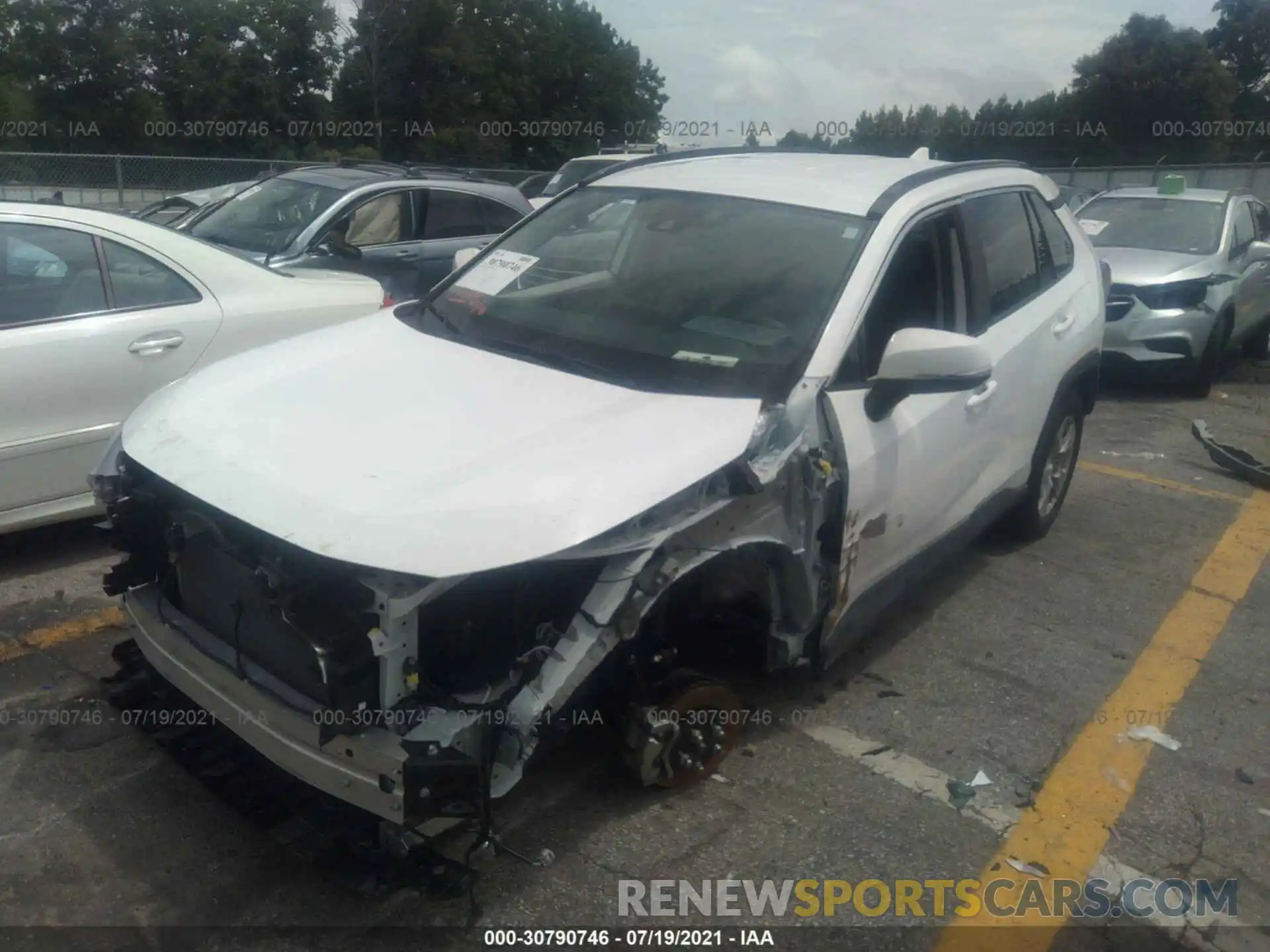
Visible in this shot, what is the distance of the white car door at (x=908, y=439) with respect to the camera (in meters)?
3.46

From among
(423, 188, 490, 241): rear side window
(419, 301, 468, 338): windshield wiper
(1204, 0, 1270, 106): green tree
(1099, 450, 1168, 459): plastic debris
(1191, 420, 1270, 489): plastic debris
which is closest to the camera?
(419, 301, 468, 338): windshield wiper

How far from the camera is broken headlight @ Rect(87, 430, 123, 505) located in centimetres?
314

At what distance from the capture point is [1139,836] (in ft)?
10.9

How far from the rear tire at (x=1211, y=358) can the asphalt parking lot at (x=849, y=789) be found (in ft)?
15.0

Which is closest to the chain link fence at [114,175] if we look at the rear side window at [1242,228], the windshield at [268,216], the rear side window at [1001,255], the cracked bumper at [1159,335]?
the windshield at [268,216]

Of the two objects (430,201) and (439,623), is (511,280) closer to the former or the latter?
(439,623)

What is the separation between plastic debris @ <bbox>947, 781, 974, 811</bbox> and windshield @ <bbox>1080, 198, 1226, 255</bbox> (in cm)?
696

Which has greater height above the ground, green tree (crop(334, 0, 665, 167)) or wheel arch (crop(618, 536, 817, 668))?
green tree (crop(334, 0, 665, 167))

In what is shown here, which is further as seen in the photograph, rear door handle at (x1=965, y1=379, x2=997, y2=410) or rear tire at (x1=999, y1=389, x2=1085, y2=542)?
rear tire at (x1=999, y1=389, x2=1085, y2=542)

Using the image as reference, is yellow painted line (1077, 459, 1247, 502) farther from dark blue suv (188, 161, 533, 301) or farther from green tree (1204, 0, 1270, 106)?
green tree (1204, 0, 1270, 106)

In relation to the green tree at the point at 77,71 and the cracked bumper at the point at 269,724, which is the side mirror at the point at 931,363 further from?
the green tree at the point at 77,71

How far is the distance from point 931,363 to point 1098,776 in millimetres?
1485

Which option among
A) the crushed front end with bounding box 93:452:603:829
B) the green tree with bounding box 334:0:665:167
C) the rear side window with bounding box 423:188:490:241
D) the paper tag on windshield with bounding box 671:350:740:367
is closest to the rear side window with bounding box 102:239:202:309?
the crushed front end with bounding box 93:452:603:829

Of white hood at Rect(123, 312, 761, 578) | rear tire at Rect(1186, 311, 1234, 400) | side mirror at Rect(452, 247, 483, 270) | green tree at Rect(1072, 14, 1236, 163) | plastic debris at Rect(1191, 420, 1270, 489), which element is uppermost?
green tree at Rect(1072, 14, 1236, 163)
